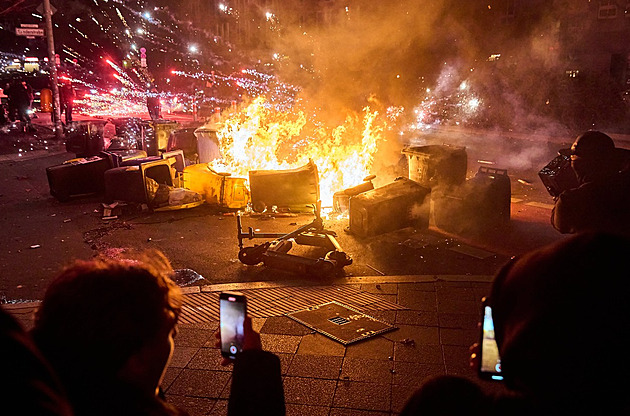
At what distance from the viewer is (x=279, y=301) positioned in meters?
6.53

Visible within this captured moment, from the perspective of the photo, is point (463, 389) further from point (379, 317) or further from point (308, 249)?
point (308, 249)

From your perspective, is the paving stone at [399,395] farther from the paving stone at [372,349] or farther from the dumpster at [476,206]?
the dumpster at [476,206]

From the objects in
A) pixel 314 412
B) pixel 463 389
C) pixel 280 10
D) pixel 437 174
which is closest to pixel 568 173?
pixel 437 174

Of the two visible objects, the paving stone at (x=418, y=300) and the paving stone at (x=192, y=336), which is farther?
the paving stone at (x=418, y=300)

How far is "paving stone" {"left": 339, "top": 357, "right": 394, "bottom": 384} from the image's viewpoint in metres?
4.67

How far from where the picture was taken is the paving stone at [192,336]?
5.36m

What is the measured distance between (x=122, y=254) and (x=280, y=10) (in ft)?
46.6

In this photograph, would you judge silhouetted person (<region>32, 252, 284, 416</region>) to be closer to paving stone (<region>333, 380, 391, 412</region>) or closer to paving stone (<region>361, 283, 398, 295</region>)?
paving stone (<region>333, 380, 391, 412</region>)

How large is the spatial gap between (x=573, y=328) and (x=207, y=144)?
14.3 meters

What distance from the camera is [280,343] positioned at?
537 centimetres

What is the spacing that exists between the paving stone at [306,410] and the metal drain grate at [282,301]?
1.90 m

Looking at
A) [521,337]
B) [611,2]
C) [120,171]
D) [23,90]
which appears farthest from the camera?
[611,2]

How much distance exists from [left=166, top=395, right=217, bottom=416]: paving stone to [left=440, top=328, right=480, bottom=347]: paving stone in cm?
241

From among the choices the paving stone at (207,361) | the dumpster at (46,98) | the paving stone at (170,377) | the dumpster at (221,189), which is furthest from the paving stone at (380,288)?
the dumpster at (46,98)
